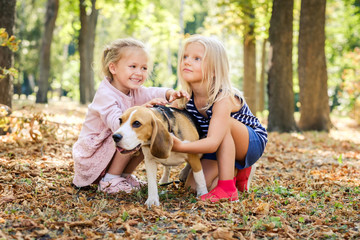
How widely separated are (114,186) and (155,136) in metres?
1.10

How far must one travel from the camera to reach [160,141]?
340 centimetres

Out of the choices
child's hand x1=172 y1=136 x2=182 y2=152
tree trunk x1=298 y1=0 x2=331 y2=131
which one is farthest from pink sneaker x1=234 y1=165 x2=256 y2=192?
tree trunk x1=298 y1=0 x2=331 y2=131

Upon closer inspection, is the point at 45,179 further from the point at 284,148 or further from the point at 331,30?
the point at 331,30

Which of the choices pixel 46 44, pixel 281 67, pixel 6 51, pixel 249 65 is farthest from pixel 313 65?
pixel 46 44

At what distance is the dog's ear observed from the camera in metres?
3.38

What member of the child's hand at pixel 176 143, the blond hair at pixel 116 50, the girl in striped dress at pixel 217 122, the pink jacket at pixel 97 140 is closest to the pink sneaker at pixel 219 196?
the girl in striped dress at pixel 217 122

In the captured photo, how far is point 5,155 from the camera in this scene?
5.49 m

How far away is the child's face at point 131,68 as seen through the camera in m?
4.26

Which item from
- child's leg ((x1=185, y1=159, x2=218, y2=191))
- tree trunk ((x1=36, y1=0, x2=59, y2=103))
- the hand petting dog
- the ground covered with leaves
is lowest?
the ground covered with leaves

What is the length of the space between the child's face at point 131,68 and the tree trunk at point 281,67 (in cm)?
733

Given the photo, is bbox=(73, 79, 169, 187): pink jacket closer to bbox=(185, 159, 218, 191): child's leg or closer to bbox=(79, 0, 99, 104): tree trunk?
bbox=(185, 159, 218, 191): child's leg

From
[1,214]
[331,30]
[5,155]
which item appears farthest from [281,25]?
[331,30]

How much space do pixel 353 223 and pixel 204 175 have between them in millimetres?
1696

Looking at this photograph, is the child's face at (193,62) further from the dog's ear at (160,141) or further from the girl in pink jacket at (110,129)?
the dog's ear at (160,141)
